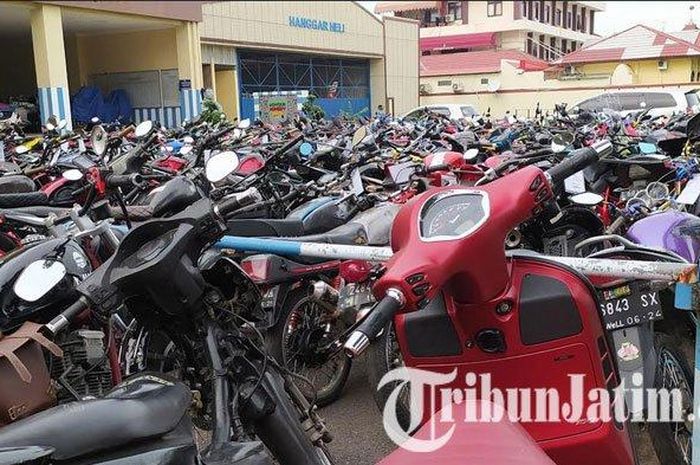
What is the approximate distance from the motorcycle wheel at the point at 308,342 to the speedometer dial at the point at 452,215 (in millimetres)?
1678

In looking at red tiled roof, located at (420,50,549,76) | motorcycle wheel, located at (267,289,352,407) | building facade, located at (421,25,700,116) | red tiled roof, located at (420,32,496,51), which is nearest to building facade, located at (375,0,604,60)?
red tiled roof, located at (420,32,496,51)

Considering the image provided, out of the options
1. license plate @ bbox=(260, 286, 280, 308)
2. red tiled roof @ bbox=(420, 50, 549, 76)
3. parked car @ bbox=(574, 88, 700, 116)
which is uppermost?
red tiled roof @ bbox=(420, 50, 549, 76)

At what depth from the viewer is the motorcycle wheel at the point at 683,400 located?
2.49 m

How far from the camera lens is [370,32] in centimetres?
2697

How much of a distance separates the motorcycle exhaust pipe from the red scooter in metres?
0.81

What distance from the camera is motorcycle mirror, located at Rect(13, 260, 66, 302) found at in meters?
2.46

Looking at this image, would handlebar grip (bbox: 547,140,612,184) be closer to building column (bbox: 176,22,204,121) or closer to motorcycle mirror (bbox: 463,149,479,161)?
motorcycle mirror (bbox: 463,149,479,161)

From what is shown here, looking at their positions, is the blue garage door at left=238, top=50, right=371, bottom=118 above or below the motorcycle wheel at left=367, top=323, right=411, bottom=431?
above

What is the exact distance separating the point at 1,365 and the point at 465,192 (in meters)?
1.32

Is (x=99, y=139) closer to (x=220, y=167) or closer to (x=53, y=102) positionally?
(x=220, y=167)

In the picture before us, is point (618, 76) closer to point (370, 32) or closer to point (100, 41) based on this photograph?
point (370, 32)

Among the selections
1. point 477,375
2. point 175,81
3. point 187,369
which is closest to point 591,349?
point 477,375

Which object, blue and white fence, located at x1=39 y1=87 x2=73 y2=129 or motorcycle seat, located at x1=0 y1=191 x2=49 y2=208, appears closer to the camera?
motorcycle seat, located at x1=0 y1=191 x2=49 y2=208

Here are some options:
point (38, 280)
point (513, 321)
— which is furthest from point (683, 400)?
point (38, 280)
